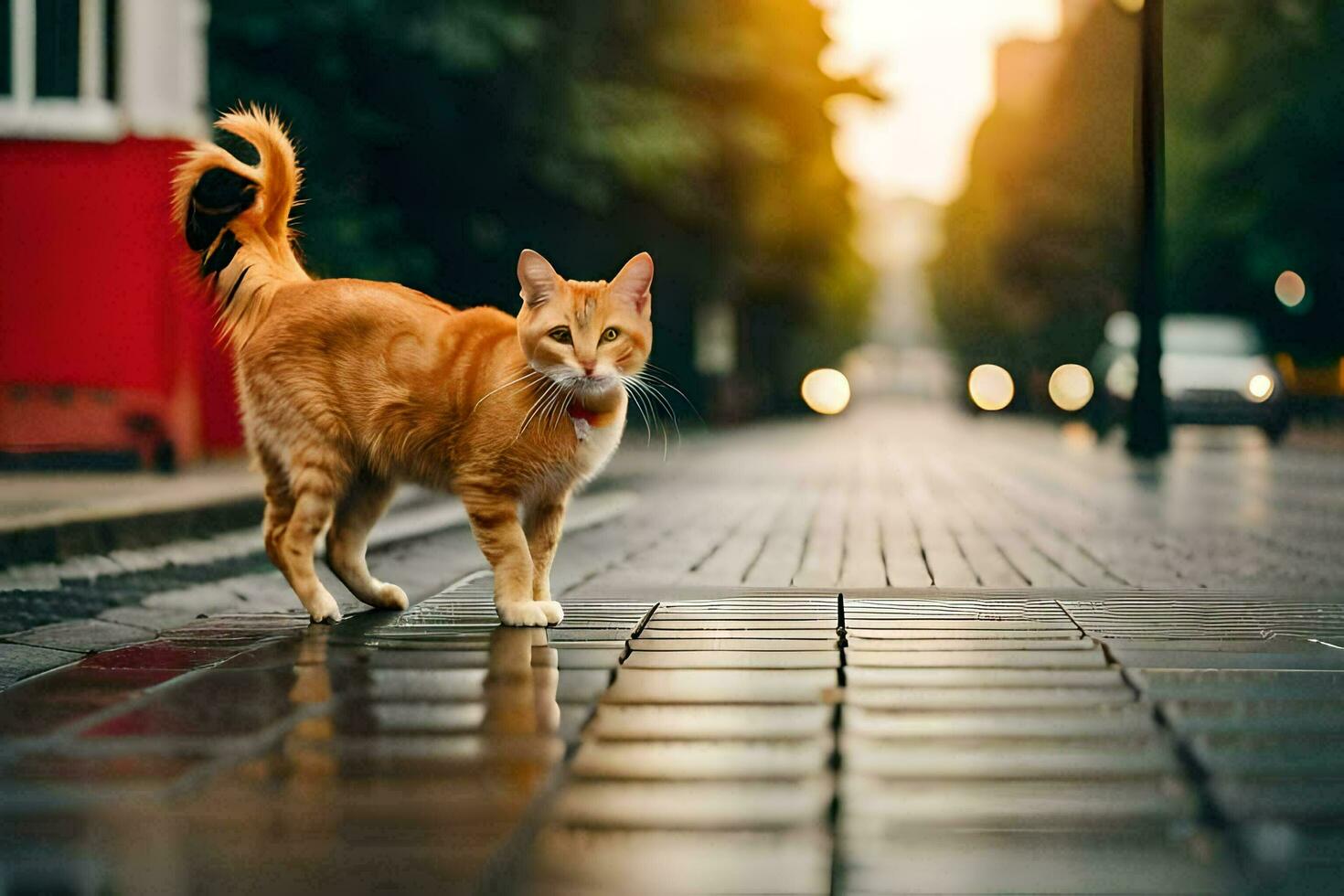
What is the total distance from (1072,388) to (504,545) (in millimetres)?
32141

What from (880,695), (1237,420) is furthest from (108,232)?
(1237,420)

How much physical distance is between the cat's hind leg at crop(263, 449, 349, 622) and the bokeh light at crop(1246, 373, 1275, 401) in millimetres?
20075

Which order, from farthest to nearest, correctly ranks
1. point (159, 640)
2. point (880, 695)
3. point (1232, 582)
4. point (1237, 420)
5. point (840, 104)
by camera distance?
point (840, 104)
point (1237, 420)
point (1232, 582)
point (159, 640)
point (880, 695)

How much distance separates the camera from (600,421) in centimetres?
579

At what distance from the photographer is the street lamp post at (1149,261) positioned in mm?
19469

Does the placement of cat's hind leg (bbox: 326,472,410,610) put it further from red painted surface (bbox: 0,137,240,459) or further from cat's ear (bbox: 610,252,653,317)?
red painted surface (bbox: 0,137,240,459)

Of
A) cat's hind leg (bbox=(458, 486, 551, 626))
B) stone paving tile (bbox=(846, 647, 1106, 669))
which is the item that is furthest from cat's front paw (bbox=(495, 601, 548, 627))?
stone paving tile (bbox=(846, 647, 1106, 669))

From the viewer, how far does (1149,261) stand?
19.9 m

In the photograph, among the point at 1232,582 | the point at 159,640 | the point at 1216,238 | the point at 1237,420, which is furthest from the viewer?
the point at 1216,238

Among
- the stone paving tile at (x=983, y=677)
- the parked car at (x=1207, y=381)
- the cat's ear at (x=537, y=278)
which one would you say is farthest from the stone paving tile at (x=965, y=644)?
the parked car at (x=1207, y=381)

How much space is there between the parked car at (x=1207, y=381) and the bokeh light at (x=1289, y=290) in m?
15.1

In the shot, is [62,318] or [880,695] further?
[62,318]

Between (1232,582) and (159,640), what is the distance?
14.8 feet

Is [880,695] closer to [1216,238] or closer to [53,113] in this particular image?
[53,113]
